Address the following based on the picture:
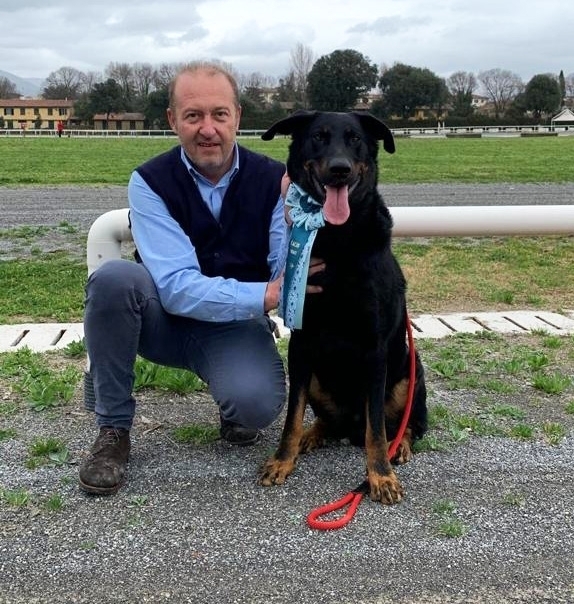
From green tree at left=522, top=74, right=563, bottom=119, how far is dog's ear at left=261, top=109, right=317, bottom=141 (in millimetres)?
86277

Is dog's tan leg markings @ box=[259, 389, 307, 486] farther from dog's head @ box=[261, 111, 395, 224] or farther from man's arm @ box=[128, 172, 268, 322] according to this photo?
dog's head @ box=[261, 111, 395, 224]

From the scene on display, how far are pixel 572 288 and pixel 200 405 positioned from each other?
436 centimetres

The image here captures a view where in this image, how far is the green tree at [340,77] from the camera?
61.2 m

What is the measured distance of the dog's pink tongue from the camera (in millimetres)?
2863

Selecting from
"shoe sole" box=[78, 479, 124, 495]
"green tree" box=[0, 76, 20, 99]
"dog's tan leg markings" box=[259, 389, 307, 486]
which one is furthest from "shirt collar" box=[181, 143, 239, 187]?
"green tree" box=[0, 76, 20, 99]

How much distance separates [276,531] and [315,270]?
3.46ft

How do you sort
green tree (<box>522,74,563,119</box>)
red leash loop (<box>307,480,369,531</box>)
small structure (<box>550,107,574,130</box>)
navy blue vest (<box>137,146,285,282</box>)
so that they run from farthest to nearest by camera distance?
green tree (<box>522,74,563,119</box>), small structure (<box>550,107,574,130</box>), navy blue vest (<box>137,146,285,282</box>), red leash loop (<box>307,480,369,531</box>)

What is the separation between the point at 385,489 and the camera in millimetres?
2867

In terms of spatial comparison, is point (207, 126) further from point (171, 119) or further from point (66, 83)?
point (66, 83)

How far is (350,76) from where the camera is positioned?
6406cm

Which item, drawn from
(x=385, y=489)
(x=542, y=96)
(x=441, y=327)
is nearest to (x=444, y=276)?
(x=441, y=327)

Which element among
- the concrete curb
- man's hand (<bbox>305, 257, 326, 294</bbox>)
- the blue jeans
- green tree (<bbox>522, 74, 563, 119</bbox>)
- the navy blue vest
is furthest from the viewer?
green tree (<bbox>522, 74, 563, 119</bbox>)

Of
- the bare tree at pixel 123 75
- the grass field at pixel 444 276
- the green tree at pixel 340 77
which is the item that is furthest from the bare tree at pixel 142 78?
the grass field at pixel 444 276

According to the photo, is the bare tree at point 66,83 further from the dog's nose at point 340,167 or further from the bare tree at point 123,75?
the dog's nose at point 340,167
